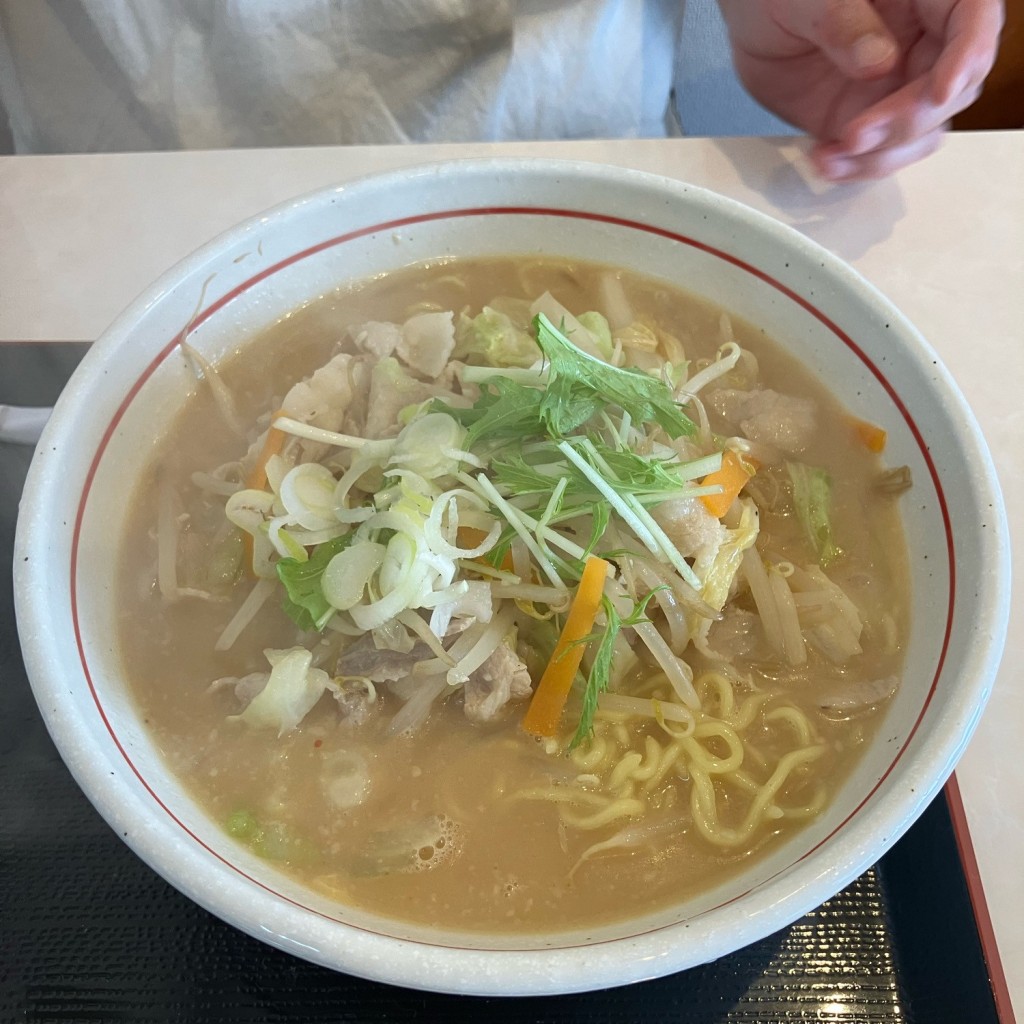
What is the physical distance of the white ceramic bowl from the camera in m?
0.72

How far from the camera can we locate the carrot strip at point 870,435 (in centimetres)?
113

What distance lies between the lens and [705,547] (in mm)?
1074

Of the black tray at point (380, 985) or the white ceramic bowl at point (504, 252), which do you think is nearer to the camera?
the white ceramic bowl at point (504, 252)

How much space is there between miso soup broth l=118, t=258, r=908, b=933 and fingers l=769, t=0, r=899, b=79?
2.34 feet

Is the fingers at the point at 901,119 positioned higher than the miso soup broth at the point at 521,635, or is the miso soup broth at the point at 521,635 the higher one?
the fingers at the point at 901,119

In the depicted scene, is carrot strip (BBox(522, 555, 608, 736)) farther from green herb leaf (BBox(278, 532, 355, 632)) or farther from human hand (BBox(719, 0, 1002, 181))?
human hand (BBox(719, 0, 1002, 181))

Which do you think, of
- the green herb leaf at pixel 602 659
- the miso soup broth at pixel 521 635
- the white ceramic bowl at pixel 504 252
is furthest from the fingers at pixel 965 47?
the green herb leaf at pixel 602 659

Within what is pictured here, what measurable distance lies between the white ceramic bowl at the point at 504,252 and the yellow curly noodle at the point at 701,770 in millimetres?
75

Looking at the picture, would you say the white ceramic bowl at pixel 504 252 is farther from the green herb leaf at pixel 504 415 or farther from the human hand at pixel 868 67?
the human hand at pixel 868 67

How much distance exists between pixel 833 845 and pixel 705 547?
41 cm

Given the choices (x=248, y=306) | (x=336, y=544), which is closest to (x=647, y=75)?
(x=248, y=306)

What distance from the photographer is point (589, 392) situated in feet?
3.51

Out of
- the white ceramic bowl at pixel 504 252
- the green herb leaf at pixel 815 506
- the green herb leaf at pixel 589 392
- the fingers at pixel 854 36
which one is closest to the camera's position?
the white ceramic bowl at pixel 504 252

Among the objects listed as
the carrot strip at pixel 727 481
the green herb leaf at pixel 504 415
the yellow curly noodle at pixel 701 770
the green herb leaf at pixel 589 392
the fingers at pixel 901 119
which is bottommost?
the yellow curly noodle at pixel 701 770
